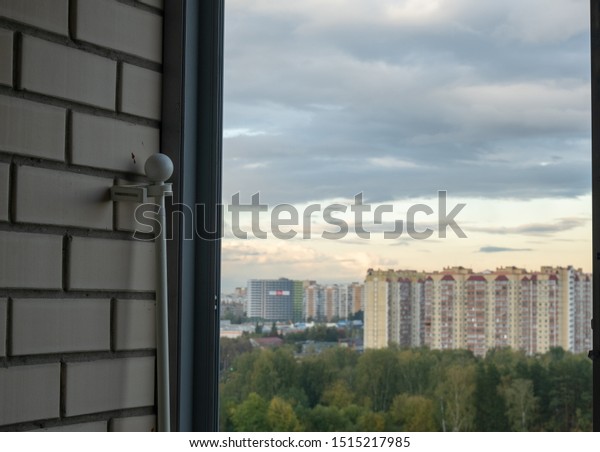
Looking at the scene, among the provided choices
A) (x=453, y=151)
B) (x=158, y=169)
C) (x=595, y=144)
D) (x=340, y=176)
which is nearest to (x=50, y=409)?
(x=158, y=169)

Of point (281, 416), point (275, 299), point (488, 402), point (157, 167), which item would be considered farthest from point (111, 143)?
point (488, 402)

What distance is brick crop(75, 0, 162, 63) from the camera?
5.34ft

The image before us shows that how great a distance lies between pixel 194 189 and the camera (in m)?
1.87

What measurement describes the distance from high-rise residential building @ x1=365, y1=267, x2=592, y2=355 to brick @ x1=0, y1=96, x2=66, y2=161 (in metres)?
0.70

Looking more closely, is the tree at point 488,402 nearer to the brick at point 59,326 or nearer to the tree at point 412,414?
the tree at point 412,414

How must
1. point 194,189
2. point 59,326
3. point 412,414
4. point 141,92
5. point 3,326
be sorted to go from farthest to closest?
point 194,189 < point 141,92 < point 412,414 < point 59,326 < point 3,326

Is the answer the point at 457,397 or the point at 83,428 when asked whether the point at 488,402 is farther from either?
the point at 83,428

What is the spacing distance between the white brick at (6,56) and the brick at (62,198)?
0.16m

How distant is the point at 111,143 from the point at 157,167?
4.7 inches

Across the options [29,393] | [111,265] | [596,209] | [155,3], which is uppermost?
[155,3]

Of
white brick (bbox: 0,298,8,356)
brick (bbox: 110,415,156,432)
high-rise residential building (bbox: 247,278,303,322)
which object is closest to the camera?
white brick (bbox: 0,298,8,356)

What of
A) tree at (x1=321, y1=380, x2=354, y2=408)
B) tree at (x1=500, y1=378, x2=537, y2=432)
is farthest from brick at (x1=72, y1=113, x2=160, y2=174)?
tree at (x1=500, y1=378, x2=537, y2=432)

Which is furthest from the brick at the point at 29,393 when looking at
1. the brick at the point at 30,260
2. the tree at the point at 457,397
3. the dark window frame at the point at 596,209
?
the dark window frame at the point at 596,209

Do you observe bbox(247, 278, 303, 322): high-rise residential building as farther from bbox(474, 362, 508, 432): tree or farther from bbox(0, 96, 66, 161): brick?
bbox(0, 96, 66, 161): brick
